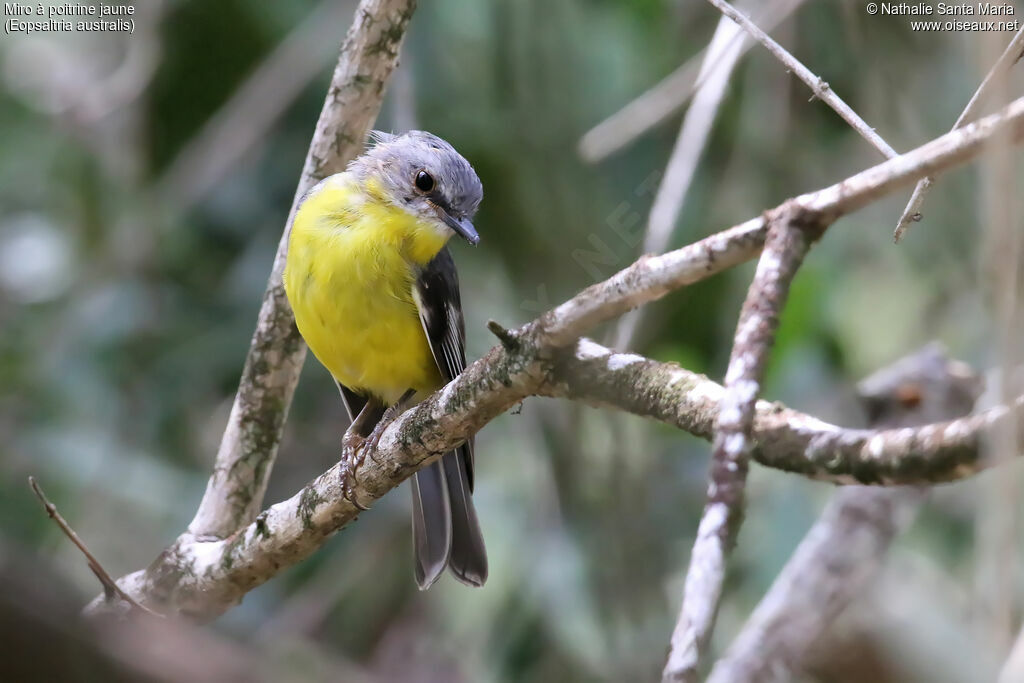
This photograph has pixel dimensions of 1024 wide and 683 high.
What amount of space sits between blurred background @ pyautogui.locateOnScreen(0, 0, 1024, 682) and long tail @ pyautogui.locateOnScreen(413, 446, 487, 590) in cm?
44

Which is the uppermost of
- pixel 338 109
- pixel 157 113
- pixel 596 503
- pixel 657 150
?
pixel 657 150


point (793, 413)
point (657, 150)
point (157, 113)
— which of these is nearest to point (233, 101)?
point (157, 113)

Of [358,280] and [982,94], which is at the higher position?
[982,94]

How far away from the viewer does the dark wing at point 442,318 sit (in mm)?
3848

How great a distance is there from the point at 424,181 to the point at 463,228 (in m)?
0.24

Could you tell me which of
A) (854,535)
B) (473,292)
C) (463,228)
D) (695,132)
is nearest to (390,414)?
(463,228)

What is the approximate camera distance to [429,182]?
4008 mm

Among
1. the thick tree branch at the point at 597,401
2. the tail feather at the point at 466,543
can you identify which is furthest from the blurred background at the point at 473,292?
the thick tree branch at the point at 597,401

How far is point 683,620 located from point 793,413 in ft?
3.16

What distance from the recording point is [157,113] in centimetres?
646

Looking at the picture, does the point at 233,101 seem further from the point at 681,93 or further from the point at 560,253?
the point at 560,253

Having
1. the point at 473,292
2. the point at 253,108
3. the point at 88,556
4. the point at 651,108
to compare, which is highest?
the point at 651,108

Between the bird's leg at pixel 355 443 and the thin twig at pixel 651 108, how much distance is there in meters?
1.27

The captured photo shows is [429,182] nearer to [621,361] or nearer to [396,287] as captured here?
[396,287]
